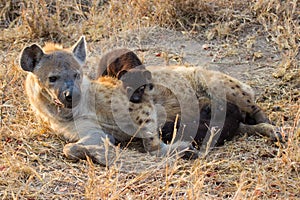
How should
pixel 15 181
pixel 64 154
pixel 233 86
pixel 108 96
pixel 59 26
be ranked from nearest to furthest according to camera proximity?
1. pixel 15 181
2. pixel 64 154
3. pixel 108 96
4. pixel 233 86
5. pixel 59 26

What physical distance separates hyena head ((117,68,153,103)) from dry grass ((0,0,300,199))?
17.7 inches

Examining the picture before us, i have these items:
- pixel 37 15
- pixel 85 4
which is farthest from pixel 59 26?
pixel 85 4

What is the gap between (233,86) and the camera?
4520 mm

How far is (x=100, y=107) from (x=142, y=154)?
19.7 inches

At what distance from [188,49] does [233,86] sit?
1.19 m

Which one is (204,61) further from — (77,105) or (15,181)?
(15,181)

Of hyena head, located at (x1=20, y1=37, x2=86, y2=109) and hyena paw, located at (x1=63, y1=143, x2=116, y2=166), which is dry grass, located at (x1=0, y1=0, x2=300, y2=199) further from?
hyena head, located at (x1=20, y1=37, x2=86, y2=109)

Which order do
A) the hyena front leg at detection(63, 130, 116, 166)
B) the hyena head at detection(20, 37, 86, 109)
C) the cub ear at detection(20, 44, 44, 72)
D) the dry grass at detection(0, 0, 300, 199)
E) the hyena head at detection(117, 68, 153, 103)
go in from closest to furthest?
the dry grass at detection(0, 0, 300, 199) → the hyena front leg at detection(63, 130, 116, 166) → the hyena head at detection(20, 37, 86, 109) → the cub ear at detection(20, 44, 44, 72) → the hyena head at detection(117, 68, 153, 103)

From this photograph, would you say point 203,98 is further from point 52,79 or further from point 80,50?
point 52,79

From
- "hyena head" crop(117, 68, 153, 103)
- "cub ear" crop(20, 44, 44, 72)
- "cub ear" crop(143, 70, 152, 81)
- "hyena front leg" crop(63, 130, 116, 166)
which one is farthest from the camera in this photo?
"cub ear" crop(143, 70, 152, 81)

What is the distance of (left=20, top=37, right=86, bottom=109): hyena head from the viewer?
3826mm

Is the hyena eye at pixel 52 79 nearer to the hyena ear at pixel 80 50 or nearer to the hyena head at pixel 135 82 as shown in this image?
the hyena ear at pixel 80 50

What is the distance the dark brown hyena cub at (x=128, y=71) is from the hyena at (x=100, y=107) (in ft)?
0.18

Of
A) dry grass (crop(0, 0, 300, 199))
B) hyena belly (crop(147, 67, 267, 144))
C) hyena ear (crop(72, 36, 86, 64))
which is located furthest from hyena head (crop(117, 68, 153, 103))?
dry grass (crop(0, 0, 300, 199))
